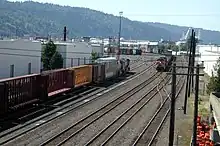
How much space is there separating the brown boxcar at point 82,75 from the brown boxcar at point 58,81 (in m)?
1.66

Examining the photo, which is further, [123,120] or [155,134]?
[123,120]

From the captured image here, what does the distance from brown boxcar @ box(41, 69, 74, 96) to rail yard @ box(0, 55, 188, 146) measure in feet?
2.64

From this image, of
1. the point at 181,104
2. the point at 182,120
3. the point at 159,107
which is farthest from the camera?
the point at 181,104

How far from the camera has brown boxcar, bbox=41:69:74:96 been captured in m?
35.2

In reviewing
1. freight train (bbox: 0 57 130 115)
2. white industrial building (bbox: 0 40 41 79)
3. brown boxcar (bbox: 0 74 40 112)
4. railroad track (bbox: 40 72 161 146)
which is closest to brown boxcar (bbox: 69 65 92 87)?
freight train (bbox: 0 57 130 115)

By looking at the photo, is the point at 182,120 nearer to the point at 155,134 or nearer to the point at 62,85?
the point at 155,134

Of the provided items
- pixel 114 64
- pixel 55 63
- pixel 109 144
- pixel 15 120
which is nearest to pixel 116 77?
pixel 114 64

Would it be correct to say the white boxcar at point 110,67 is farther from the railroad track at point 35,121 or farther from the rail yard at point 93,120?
the railroad track at point 35,121

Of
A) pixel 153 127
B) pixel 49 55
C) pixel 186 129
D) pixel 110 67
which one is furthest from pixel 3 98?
pixel 49 55

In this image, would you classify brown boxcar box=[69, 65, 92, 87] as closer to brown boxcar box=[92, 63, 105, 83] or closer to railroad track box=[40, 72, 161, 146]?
brown boxcar box=[92, 63, 105, 83]

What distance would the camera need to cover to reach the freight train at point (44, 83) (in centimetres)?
2670

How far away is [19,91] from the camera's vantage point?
28.4 meters

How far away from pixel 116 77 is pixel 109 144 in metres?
40.3

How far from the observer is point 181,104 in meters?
39.0
